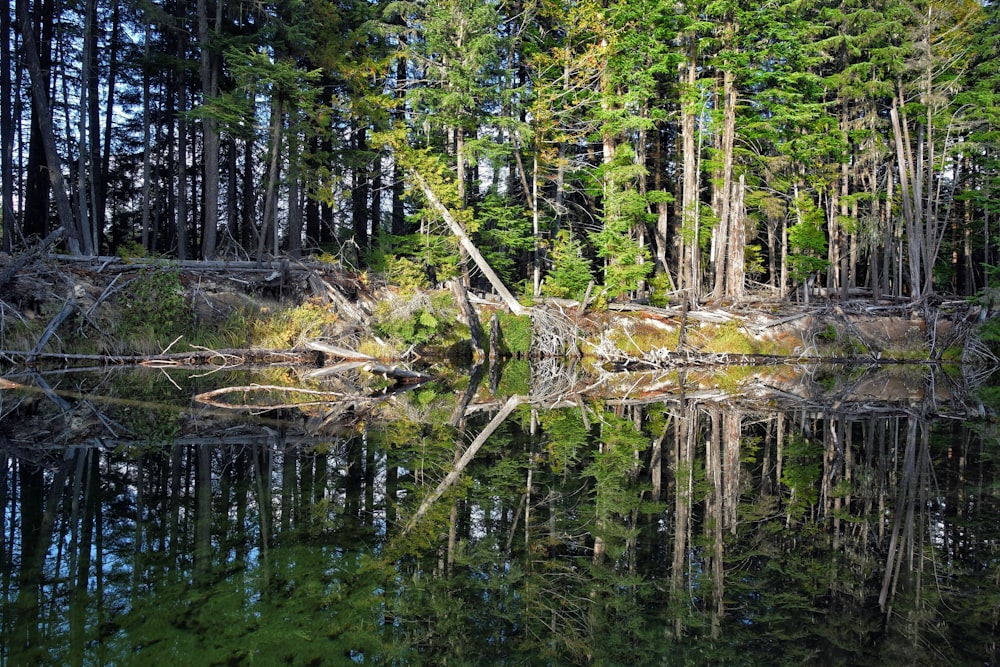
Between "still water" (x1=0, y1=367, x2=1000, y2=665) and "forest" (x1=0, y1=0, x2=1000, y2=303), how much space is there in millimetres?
11307

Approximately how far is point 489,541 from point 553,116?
1854cm

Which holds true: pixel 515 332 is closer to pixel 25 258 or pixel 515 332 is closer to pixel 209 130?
pixel 209 130

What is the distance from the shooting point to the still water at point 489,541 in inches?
106

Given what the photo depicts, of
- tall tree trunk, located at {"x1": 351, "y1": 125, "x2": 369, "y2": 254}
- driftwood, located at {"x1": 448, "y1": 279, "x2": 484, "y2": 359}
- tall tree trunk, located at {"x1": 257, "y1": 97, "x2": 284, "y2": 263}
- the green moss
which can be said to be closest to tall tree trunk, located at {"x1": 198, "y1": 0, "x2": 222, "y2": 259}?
tall tree trunk, located at {"x1": 257, "y1": 97, "x2": 284, "y2": 263}

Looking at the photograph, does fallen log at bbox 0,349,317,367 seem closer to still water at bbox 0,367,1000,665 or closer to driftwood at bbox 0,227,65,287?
driftwood at bbox 0,227,65,287

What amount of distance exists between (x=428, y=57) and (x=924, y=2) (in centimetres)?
1754

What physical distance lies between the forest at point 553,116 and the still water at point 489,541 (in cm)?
1131

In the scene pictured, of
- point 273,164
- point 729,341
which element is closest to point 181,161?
point 273,164

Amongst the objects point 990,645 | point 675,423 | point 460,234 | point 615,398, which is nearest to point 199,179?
point 460,234

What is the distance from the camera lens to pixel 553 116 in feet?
66.3

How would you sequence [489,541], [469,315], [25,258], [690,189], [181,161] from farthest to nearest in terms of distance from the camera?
[181,161], [690,189], [469,315], [25,258], [489,541]

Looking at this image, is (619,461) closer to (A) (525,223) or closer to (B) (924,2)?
(A) (525,223)

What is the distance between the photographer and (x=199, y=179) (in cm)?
3250

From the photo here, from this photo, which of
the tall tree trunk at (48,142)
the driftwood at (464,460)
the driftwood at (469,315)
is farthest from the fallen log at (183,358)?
the driftwood at (464,460)
